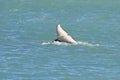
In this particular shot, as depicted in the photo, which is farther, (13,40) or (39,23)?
(39,23)

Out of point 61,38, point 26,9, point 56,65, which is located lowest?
point 56,65

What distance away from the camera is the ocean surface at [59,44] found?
29.6m

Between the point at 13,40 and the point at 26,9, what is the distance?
8.97 metres

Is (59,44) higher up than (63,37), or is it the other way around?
(63,37)

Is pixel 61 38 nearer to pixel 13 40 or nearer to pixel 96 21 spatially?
pixel 13 40

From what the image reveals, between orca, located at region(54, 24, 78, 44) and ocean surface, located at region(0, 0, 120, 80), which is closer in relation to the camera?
ocean surface, located at region(0, 0, 120, 80)

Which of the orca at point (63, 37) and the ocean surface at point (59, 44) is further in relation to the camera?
the orca at point (63, 37)

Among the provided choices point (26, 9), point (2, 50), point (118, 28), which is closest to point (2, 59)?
point (2, 50)

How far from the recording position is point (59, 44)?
115 feet

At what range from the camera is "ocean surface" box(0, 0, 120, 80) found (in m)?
29.6

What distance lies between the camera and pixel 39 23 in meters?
40.7

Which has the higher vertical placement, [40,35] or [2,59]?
[40,35]

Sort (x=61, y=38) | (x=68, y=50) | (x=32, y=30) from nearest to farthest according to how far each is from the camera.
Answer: (x=68, y=50) → (x=61, y=38) → (x=32, y=30)

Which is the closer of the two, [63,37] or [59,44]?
[59,44]
